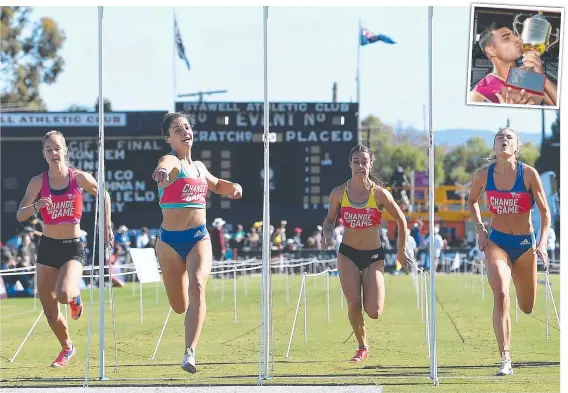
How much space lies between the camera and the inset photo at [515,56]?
1180 cm

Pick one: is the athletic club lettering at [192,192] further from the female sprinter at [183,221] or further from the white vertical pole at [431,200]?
the white vertical pole at [431,200]

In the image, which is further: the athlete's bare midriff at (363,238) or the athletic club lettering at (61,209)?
the athlete's bare midriff at (363,238)

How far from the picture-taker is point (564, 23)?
11.8 m

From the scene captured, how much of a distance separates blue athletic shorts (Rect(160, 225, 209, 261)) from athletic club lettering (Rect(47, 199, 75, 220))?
157 cm

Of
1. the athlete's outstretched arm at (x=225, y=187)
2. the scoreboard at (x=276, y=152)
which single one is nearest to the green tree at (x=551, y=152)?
the scoreboard at (x=276, y=152)

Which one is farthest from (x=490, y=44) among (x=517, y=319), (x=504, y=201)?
(x=517, y=319)

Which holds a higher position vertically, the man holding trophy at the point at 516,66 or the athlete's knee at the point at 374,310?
the man holding trophy at the point at 516,66

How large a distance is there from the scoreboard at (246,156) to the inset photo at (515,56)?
22.4 metres

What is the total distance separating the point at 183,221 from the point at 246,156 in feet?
85.4

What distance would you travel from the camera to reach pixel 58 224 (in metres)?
11.9

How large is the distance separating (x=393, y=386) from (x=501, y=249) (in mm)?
2171

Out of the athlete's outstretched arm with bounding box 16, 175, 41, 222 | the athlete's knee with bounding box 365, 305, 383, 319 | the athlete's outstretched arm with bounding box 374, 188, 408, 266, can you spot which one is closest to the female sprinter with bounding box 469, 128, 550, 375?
the athlete's outstretched arm with bounding box 374, 188, 408, 266

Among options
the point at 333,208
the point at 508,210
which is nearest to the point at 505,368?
the point at 508,210

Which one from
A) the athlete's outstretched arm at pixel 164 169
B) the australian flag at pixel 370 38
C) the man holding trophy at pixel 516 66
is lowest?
the athlete's outstretched arm at pixel 164 169
